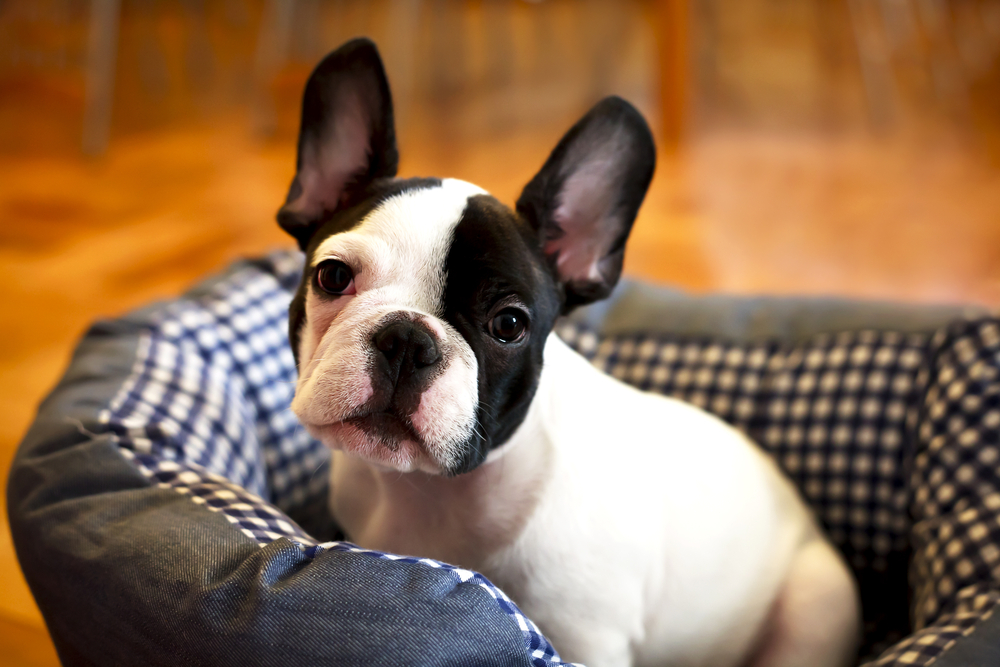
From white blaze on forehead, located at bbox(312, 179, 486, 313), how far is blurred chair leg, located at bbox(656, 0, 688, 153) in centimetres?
332

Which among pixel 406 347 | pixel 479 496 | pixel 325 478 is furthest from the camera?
pixel 325 478

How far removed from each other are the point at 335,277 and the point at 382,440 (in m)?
0.22

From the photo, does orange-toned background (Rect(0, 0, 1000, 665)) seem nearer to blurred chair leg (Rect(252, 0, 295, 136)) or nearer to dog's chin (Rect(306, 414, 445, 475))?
blurred chair leg (Rect(252, 0, 295, 136))

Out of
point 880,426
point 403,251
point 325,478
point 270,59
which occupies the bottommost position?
point 325,478

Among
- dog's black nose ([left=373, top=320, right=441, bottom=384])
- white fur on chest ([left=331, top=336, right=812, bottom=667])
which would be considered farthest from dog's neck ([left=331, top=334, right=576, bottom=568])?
dog's black nose ([left=373, top=320, right=441, bottom=384])

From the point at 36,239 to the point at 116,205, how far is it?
0.40 metres

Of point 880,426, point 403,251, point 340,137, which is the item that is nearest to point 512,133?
point 880,426

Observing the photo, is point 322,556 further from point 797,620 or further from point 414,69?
point 414,69

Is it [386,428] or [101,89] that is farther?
[101,89]

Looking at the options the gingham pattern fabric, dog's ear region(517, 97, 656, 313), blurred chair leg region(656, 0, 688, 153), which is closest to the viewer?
dog's ear region(517, 97, 656, 313)

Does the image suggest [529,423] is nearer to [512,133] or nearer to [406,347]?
[406,347]

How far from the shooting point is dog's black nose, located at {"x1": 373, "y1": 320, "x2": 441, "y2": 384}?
1.01 meters

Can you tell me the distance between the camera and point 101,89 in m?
4.41

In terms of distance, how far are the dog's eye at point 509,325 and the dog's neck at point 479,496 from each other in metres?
0.16
